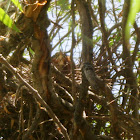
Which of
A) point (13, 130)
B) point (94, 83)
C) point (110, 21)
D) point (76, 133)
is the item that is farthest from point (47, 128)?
point (110, 21)

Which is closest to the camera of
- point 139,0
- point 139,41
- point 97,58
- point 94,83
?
point 139,0

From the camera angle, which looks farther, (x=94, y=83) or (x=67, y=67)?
(x=67, y=67)

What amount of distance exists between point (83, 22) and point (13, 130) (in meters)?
0.75

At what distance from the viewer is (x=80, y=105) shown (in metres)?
1.00

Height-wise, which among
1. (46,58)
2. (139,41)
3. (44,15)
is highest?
(139,41)

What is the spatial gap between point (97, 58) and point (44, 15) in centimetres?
68

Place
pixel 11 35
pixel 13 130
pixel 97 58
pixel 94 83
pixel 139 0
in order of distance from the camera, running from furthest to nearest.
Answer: pixel 97 58 < pixel 13 130 < pixel 11 35 < pixel 94 83 < pixel 139 0

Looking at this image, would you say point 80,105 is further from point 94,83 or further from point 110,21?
point 110,21

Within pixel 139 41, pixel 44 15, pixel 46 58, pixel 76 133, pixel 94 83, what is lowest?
pixel 76 133

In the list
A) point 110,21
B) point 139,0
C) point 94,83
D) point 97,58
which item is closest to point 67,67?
point 97,58

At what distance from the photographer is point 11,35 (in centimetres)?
95

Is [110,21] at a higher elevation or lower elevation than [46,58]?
higher

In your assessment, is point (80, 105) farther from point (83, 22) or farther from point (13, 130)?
point (13, 130)

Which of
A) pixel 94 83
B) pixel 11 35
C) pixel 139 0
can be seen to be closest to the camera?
pixel 139 0
